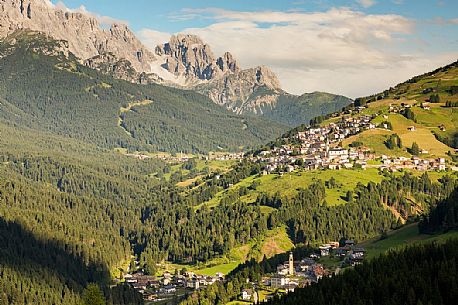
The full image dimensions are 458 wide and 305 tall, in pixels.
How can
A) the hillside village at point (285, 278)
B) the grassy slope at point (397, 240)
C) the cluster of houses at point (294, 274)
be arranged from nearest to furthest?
1. the hillside village at point (285, 278)
2. the cluster of houses at point (294, 274)
3. the grassy slope at point (397, 240)

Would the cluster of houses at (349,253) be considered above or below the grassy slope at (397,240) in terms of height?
below

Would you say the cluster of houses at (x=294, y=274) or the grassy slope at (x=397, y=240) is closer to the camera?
the cluster of houses at (x=294, y=274)

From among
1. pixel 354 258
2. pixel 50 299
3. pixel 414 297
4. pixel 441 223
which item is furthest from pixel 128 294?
pixel 414 297

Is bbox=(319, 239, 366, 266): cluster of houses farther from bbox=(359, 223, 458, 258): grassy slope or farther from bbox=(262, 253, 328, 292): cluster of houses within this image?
bbox=(262, 253, 328, 292): cluster of houses

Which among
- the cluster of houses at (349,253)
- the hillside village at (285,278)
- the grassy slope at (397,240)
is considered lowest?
the hillside village at (285,278)

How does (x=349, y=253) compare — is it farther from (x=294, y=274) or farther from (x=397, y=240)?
(x=294, y=274)

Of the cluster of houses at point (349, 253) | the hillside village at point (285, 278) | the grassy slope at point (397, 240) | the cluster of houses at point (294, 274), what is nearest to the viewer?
the hillside village at point (285, 278)

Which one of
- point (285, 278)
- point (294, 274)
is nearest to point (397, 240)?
point (294, 274)

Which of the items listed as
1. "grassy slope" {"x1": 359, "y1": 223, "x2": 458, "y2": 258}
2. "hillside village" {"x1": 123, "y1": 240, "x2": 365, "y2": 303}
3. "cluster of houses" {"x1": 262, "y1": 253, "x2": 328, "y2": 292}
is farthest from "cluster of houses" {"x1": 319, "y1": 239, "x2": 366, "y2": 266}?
"cluster of houses" {"x1": 262, "y1": 253, "x2": 328, "y2": 292}

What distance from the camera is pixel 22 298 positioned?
6949 inches

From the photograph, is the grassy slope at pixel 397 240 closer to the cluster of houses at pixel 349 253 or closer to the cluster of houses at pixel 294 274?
the cluster of houses at pixel 349 253

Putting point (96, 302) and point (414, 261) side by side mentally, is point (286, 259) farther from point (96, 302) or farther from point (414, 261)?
point (96, 302)

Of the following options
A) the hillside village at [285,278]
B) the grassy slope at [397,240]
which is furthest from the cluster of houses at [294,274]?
the grassy slope at [397,240]

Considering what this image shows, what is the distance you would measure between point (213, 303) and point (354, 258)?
37.9 m
